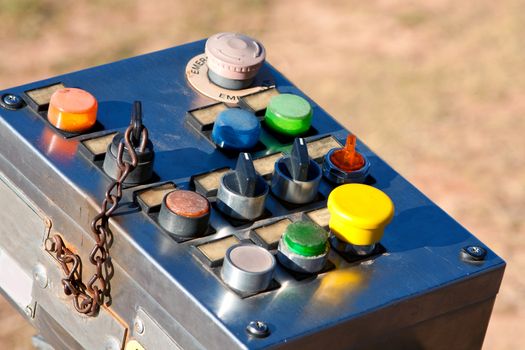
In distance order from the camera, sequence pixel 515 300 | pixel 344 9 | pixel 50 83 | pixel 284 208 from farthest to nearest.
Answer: pixel 344 9 < pixel 515 300 < pixel 50 83 < pixel 284 208

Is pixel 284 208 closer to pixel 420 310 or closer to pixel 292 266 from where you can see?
pixel 292 266

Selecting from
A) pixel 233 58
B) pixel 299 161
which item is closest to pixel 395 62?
pixel 233 58

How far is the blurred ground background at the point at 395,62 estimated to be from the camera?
409 cm

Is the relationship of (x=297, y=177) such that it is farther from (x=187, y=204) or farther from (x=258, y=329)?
(x=258, y=329)

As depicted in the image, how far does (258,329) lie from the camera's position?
178cm

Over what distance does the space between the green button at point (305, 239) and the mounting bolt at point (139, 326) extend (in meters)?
0.26

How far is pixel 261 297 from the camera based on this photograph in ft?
6.10

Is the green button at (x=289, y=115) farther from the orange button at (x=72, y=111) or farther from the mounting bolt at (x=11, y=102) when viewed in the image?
the mounting bolt at (x=11, y=102)

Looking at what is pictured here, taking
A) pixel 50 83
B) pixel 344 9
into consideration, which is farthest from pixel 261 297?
pixel 344 9

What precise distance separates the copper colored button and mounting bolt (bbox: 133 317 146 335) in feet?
0.60

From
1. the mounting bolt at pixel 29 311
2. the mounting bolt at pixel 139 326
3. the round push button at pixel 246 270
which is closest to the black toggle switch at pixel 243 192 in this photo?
the round push button at pixel 246 270

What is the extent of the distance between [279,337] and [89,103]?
586mm

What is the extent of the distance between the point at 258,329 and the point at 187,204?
261 millimetres

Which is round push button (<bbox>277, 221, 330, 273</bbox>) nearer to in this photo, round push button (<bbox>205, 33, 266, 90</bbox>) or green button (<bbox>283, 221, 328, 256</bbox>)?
green button (<bbox>283, 221, 328, 256</bbox>)
